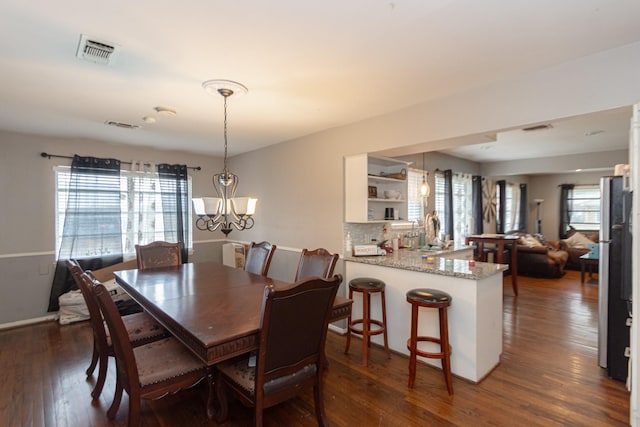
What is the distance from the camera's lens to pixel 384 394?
7.75 feet

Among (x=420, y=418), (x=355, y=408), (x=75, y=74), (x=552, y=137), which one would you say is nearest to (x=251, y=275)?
(x=355, y=408)

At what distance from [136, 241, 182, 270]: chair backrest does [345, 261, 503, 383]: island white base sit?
8.11ft

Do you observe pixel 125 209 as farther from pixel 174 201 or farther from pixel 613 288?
pixel 613 288

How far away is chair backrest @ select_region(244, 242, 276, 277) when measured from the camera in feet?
10.8

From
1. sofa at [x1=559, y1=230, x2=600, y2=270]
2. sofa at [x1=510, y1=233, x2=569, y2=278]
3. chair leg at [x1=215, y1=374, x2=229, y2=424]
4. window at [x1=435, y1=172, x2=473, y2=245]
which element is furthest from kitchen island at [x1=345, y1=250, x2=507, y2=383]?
sofa at [x1=559, y1=230, x2=600, y2=270]

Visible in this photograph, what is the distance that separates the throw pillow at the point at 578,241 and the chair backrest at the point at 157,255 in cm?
822

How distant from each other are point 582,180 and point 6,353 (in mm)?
11083

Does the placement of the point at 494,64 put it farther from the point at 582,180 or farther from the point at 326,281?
the point at 582,180

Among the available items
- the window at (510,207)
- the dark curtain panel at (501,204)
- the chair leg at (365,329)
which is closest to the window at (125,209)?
the chair leg at (365,329)

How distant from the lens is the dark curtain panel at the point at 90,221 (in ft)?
13.4

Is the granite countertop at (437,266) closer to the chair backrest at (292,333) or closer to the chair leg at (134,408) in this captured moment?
the chair backrest at (292,333)

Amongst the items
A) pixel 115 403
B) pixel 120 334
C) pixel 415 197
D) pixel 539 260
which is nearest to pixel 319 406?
pixel 120 334

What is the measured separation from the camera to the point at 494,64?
2.11 meters

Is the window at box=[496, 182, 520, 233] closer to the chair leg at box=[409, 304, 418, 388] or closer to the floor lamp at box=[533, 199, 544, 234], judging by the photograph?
the floor lamp at box=[533, 199, 544, 234]
